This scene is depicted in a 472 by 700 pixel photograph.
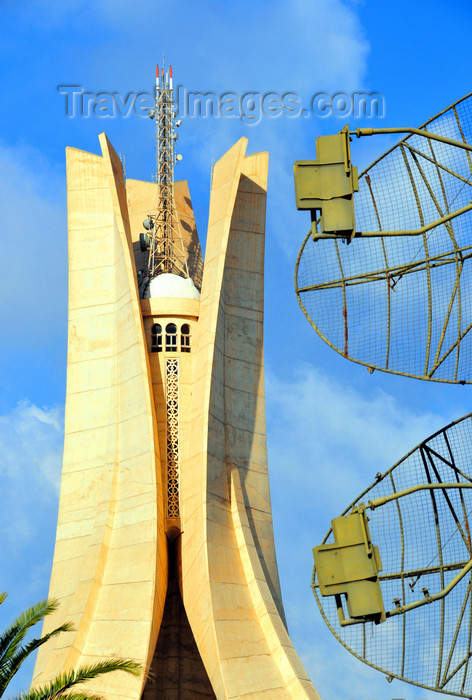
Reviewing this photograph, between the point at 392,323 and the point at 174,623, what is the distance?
27.7 metres

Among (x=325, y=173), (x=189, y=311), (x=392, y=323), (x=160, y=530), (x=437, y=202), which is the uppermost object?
(x=189, y=311)

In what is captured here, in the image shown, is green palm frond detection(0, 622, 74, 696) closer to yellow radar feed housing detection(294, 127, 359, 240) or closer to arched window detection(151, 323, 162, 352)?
yellow radar feed housing detection(294, 127, 359, 240)

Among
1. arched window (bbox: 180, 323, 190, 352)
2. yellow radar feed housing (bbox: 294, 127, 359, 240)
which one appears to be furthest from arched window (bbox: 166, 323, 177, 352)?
yellow radar feed housing (bbox: 294, 127, 359, 240)

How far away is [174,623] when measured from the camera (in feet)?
141

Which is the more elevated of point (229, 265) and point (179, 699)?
point (229, 265)

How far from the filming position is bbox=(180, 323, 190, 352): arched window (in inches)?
1686

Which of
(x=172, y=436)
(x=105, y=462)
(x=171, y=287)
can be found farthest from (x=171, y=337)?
(x=105, y=462)

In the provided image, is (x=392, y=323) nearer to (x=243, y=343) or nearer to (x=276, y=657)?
(x=276, y=657)

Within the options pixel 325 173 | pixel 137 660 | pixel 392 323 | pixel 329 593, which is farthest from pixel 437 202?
pixel 137 660

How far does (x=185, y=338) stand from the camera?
1695 inches

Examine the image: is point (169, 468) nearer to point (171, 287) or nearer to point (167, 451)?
point (167, 451)

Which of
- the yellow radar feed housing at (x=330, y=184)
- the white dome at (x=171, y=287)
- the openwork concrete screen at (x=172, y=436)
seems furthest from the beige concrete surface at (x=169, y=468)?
the yellow radar feed housing at (x=330, y=184)

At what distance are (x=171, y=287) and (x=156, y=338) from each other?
2.09m

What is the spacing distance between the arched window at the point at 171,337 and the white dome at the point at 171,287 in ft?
3.94
